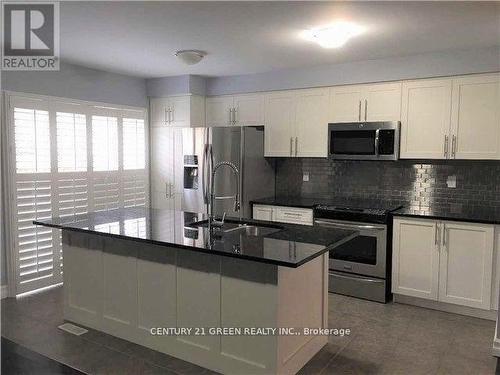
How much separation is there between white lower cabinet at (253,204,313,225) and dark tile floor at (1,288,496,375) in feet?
3.16

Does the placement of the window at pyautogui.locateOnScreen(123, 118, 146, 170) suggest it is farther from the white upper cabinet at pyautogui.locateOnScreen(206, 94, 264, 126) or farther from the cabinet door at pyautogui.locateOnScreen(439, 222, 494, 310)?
the cabinet door at pyautogui.locateOnScreen(439, 222, 494, 310)

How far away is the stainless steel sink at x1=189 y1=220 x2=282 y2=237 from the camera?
9.71 feet

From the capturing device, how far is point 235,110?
511cm

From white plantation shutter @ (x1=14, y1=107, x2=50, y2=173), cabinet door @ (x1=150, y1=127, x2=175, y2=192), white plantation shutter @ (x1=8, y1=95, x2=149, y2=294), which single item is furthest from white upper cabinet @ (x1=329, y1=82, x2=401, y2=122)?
white plantation shutter @ (x1=14, y1=107, x2=50, y2=173)

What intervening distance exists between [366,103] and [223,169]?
171cm

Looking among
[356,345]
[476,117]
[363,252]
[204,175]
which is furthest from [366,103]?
[356,345]

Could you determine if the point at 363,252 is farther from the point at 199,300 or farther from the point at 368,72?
Result: the point at 199,300

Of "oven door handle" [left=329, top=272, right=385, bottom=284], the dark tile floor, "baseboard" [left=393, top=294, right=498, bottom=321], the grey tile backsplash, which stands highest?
the grey tile backsplash

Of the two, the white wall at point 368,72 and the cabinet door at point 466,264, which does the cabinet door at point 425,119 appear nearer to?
the white wall at point 368,72

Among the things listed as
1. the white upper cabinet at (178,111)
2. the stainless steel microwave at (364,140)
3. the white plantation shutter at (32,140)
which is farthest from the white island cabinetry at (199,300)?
the white upper cabinet at (178,111)

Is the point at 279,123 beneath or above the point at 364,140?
above

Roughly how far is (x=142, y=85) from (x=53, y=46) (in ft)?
5.61

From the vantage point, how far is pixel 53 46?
3.65 meters

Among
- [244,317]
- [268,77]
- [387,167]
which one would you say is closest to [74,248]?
[244,317]
